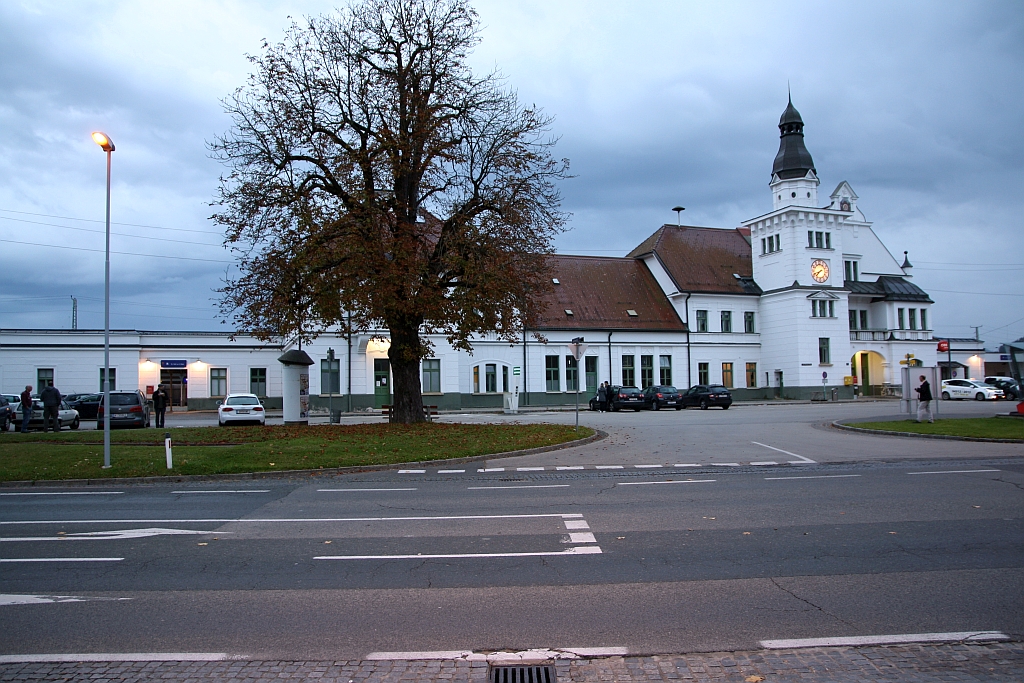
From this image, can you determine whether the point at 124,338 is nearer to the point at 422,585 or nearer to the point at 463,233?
the point at 463,233

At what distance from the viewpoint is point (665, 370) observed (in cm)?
5972

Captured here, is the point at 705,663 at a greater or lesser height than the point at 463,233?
lesser

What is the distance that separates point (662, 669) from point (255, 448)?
1735cm

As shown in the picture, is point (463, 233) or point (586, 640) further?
point (463, 233)

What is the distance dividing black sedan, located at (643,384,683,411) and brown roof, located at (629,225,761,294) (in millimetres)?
12757

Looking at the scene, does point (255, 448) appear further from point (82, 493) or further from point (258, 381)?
point (258, 381)

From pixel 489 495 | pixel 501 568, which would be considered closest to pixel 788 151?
pixel 489 495

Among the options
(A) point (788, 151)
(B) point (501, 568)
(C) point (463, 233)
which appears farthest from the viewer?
(A) point (788, 151)

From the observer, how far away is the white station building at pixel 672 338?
52.3m


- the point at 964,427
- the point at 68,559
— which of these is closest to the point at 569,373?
the point at 964,427

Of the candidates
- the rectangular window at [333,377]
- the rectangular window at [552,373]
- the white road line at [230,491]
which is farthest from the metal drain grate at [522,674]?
the rectangular window at [552,373]

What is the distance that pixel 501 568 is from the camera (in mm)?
7570

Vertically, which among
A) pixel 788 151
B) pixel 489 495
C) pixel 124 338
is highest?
pixel 788 151

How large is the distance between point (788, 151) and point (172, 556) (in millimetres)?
62923
